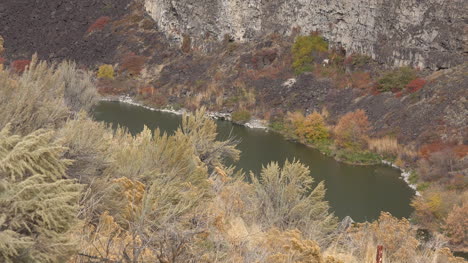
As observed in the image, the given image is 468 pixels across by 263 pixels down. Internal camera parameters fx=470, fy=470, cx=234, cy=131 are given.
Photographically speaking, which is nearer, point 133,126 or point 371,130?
point 371,130

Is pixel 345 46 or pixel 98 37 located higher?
pixel 345 46

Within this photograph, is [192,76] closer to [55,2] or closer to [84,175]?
[55,2]

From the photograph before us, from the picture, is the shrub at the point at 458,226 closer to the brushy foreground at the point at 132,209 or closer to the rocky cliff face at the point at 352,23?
the brushy foreground at the point at 132,209

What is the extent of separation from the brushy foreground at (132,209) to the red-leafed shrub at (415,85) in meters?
22.4

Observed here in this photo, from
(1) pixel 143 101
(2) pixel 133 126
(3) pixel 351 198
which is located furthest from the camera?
(1) pixel 143 101

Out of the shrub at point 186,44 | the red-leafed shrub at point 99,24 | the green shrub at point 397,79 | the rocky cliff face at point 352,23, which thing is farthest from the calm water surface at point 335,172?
the red-leafed shrub at point 99,24

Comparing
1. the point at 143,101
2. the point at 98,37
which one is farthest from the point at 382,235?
the point at 98,37

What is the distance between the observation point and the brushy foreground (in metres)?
3.66

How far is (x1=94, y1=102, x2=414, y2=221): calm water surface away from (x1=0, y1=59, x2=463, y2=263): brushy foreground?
925 centimetres

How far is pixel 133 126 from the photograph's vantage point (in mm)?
33969

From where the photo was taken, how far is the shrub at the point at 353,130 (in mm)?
30328

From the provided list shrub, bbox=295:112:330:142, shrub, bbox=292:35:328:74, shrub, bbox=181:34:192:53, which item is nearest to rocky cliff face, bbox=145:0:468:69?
shrub, bbox=181:34:192:53

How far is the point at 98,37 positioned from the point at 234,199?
173 ft

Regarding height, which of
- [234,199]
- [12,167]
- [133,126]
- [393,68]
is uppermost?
[393,68]
